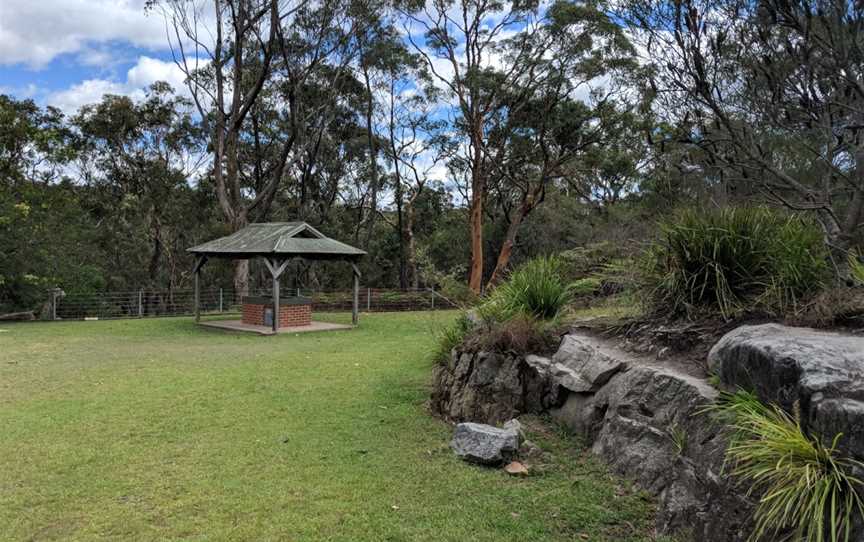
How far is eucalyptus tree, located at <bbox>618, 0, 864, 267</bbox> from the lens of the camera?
4.39m

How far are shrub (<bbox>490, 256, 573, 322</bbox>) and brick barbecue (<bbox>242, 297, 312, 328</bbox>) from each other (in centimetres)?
908

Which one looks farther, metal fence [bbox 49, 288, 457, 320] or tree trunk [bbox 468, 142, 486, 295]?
tree trunk [bbox 468, 142, 486, 295]

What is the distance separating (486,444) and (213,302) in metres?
18.6

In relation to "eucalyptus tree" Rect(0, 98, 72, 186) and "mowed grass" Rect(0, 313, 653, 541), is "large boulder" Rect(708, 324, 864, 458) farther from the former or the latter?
"eucalyptus tree" Rect(0, 98, 72, 186)

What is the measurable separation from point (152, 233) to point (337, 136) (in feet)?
32.7

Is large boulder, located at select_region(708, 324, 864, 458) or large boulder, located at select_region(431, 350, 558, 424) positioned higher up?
large boulder, located at select_region(708, 324, 864, 458)

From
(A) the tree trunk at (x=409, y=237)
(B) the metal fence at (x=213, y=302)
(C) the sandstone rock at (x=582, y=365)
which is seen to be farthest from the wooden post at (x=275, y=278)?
(A) the tree trunk at (x=409, y=237)

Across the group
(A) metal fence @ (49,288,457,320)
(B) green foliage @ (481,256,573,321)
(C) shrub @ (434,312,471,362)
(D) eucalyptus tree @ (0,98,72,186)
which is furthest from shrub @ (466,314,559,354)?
(D) eucalyptus tree @ (0,98,72,186)

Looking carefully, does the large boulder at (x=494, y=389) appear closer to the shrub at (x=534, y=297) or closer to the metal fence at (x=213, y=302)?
the shrub at (x=534, y=297)

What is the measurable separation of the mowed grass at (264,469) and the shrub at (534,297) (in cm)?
143

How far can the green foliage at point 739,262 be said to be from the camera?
4.19 metres

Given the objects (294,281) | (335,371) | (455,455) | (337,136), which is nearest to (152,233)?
(294,281)

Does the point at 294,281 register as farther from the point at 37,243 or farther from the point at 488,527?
the point at 488,527

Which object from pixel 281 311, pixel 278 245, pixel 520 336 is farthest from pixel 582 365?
pixel 281 311
